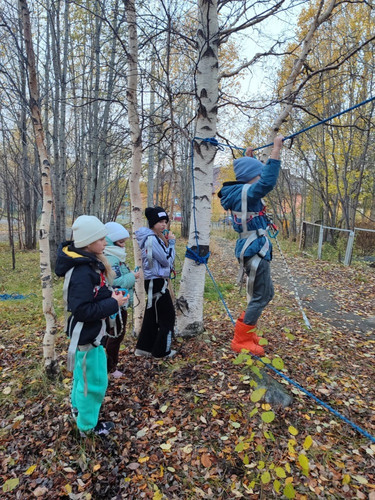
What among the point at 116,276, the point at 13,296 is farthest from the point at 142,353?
the point at 13,296

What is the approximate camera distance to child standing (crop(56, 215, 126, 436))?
2.34 m

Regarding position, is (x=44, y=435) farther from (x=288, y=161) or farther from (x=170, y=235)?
(x=288, y=161)

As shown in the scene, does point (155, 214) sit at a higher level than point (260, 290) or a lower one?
higher

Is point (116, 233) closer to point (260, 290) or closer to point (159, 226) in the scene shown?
point (159, 226)

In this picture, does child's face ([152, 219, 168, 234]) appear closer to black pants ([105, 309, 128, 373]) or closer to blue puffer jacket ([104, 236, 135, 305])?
blue puffer jacket ([104, 236, 135, 305])

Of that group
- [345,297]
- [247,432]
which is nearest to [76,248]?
[247,432]

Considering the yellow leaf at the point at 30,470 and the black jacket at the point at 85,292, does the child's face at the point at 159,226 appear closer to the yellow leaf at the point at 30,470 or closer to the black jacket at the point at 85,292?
the black jacket at the point at 85,292

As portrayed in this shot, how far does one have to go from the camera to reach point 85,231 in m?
2.42

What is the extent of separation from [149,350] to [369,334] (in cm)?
365

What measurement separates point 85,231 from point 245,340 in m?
2.33

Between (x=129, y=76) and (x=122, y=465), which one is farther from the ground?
(x=129, y=76)

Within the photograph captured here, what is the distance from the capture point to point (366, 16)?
35.4 feet

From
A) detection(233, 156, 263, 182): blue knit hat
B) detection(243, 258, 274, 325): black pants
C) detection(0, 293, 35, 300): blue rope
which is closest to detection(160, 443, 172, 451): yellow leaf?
detection(243, 258, 274, 325): black pants

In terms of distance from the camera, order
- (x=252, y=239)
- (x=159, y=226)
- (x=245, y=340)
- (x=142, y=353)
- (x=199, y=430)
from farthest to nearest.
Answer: (x=142, y=353)
(x=159, y=226)
(x=245, y=340)
(x=252, y=239)
(x=199, y=430)
